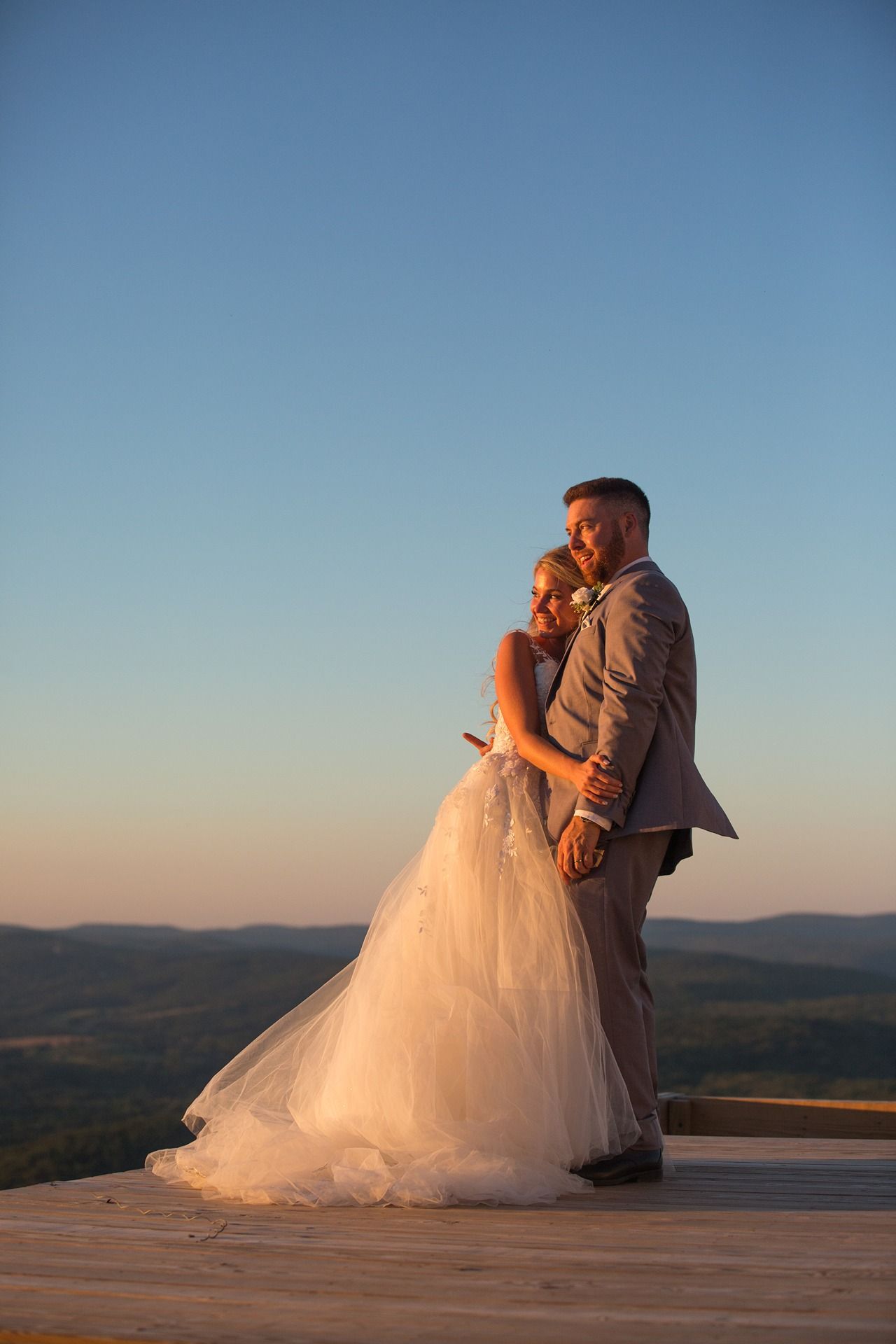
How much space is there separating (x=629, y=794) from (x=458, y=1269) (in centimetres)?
161

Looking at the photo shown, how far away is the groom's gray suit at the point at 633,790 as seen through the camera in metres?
3.63

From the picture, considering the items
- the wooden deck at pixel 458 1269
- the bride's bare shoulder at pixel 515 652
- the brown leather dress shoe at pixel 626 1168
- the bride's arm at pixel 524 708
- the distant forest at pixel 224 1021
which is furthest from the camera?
the distant forest at pixel 224 1021

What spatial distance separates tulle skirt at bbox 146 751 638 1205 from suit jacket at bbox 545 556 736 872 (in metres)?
0.28

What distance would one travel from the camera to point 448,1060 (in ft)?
11.4

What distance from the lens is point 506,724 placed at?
13.3 ft

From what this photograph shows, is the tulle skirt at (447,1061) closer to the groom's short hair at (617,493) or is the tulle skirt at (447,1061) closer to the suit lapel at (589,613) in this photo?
the suit lapel at (589,613)

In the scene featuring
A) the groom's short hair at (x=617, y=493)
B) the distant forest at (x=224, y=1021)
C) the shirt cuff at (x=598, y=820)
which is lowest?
the distant forest at (x=224, y=1021)

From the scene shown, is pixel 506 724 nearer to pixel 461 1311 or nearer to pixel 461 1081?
pixel 461 1081

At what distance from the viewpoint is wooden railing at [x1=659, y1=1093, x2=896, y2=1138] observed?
18.0 ft

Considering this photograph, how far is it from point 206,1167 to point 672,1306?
1836 millimetres

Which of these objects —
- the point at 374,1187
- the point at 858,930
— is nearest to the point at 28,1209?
the point at 374,1187

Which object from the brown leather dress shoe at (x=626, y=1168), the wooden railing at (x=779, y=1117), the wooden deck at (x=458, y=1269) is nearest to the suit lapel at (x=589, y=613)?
the brown leather dress shoe at (x=626, y=1168)

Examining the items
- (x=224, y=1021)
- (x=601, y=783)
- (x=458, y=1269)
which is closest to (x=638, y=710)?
(x=601, y=783)

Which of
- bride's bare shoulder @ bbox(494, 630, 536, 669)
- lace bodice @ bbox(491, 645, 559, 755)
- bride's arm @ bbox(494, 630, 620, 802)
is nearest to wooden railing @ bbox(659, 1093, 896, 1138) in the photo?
lace bodice @ bbox(491, 645, 559, 755)
